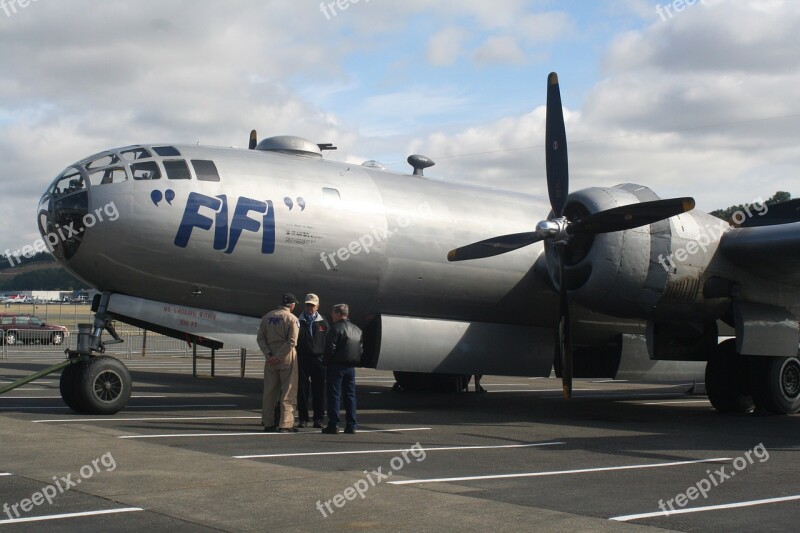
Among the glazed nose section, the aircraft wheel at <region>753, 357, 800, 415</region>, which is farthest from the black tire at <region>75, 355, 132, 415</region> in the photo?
the aircraft wheel at <region>753, 357, 800, 415</region>

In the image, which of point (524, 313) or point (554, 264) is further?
point (524, 313)

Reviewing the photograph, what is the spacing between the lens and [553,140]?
51.9 feet

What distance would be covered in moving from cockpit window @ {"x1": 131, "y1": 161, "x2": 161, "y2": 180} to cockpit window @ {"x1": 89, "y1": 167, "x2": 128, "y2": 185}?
0.52 feet

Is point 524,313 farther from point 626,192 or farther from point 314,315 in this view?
point 314,315

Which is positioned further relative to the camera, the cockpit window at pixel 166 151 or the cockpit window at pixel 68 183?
the cockpit window at pixel 166 151

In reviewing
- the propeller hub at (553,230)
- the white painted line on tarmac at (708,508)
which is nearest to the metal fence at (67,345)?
the propeller hub at (553,230)

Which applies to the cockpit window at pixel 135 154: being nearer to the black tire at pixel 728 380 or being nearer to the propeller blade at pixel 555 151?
the propeller blade at pixel 555 151

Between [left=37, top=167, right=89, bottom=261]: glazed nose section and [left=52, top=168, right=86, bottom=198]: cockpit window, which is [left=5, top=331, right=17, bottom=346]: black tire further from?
[left=52, top=168, right=86, bottom=198]: cockpit window

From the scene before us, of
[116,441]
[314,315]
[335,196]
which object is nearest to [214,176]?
[335,196]

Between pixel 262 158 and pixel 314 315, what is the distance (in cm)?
357

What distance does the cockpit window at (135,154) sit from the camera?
13461mm

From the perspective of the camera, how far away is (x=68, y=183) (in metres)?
13.2

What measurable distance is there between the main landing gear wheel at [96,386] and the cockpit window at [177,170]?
9.56ft

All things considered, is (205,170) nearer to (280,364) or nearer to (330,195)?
(330,195)
